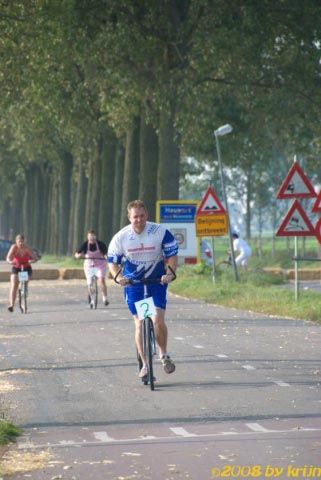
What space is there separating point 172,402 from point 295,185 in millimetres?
13648

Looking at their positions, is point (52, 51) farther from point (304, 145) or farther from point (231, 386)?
point (231, 386)

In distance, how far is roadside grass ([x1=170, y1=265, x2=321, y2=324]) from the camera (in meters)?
26.5

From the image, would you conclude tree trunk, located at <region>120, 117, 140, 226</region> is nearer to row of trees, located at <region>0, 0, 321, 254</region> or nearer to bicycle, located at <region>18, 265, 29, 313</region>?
row of trees, located at <region>0, 0, 321, 254</region>

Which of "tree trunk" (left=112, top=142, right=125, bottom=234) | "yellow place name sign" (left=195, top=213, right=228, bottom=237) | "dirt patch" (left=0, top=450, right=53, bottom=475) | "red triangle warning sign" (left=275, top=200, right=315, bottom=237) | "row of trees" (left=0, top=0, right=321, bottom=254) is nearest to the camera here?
"dirt patch" (left=0, top=450, right=53, bottom=475)

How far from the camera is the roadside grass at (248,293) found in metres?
26.5

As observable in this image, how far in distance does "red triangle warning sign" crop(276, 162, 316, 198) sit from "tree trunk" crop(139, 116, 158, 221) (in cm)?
1852

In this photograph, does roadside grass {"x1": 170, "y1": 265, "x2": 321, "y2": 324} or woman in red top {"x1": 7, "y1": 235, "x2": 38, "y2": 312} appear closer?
roadside grass {"x1": 170, "y1": 265, "x2": 321, "y2": 324}

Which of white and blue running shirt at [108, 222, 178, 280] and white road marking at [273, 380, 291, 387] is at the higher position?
white and blue running shirt at [108, 222, 178, 280]

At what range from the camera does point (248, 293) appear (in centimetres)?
3166

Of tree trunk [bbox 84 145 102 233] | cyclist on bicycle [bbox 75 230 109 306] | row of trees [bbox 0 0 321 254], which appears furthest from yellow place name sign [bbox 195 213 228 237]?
tree trunk [bbox 84 145 102 233]

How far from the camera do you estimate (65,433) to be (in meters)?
11.1

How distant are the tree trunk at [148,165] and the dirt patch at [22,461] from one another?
3473 centimetres

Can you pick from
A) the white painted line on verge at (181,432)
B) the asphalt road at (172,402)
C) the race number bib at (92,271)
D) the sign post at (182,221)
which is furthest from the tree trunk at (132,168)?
the white painted line on verge at (181,432)

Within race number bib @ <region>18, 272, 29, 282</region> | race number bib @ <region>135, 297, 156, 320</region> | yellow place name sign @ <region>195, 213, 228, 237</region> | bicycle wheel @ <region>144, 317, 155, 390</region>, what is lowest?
bicycle wheel @ <region>144, 317, 155, 390</region>
